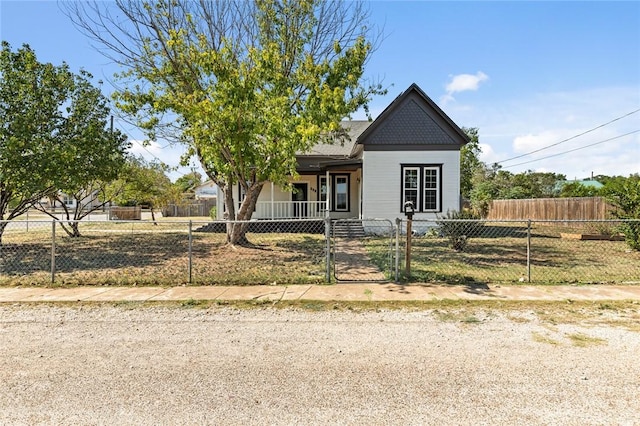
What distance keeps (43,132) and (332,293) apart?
36.6 feet

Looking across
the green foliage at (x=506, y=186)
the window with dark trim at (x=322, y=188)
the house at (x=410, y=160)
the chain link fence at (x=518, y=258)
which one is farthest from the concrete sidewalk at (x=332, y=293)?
the green foliage at (x=506, y=186)

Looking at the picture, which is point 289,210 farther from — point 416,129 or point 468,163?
point 468,163

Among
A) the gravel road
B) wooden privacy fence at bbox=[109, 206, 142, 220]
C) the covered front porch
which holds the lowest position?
the gravel road

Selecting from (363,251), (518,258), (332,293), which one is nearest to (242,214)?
(363,251)

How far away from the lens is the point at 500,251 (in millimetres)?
12172

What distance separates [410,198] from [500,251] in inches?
209

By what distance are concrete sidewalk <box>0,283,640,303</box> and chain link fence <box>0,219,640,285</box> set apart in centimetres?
42

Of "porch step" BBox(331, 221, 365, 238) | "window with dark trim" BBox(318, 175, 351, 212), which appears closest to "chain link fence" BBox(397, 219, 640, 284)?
"porch step" BBox(331, 221, 365, 238)

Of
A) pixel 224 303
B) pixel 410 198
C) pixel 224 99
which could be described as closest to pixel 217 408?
pixel 224 303

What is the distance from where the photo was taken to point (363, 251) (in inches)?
473

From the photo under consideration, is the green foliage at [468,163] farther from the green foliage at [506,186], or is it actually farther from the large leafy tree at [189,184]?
the large leafy tree at [189,184]

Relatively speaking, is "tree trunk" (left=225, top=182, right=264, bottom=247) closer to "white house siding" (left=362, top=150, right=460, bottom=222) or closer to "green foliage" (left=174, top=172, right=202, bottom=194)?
"white house siding" (left=362, top=150, right=460, bottom=222)

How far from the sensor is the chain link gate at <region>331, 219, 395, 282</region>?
7.91m

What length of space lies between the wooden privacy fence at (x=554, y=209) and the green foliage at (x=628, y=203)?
3.50 m
